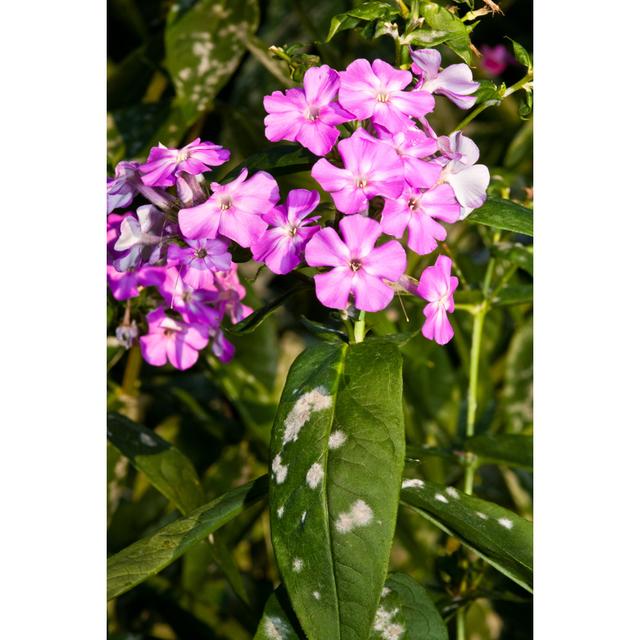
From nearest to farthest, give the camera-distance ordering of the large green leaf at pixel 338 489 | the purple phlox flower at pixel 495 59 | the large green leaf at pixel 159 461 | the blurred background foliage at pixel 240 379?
1. the large green leaf at pixel 338 489
2. the large green leaf at pixel 159 461
3. the blurred background foliage at pixel 240 379
4. the purple phlox flower at pixel 495 59

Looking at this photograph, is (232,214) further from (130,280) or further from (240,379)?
(240,379)

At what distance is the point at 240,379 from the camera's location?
4.87 feet

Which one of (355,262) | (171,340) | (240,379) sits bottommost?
(240,379)

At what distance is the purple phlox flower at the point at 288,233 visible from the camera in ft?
2.57

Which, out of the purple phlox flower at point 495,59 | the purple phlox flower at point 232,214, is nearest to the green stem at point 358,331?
the purple phlox flower at point 232,214

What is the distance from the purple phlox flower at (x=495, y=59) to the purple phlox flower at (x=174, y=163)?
3.56 feet

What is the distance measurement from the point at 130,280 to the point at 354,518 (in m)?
0.37

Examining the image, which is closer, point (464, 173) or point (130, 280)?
point (464, 173)

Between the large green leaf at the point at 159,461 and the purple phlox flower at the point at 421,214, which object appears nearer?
the purple phlox flower at the point at 421,214

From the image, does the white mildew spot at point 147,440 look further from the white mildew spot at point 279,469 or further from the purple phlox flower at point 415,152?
the purple phlox flower at point 415,152

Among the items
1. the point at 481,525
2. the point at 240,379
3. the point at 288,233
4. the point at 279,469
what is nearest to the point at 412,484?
the point at 481,525
